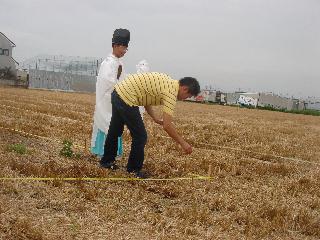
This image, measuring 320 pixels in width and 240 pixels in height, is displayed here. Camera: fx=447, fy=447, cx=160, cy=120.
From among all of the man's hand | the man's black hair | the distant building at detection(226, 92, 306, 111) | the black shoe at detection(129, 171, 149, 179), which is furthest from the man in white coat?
the distant building at detection(226, 92, 306, 111)

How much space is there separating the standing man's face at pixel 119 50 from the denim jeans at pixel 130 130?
673mm

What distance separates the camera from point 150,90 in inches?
217

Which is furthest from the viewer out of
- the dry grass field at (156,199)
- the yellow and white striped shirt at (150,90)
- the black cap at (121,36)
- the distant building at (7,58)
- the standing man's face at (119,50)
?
the distant building at (7,58)

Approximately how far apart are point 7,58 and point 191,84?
174 ft

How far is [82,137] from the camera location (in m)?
9.12

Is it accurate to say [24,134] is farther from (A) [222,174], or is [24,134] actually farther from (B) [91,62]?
(B) [91,62]

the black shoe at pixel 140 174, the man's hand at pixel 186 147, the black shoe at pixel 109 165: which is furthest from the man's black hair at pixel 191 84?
the black shoe at pixel 109 165

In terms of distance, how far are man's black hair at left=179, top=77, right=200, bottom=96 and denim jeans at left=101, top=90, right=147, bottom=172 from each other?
0.78 metres

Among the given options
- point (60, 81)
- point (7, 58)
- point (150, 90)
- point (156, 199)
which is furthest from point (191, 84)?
point (60, 81)

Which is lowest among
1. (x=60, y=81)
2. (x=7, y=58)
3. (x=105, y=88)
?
(x=105, y=88)

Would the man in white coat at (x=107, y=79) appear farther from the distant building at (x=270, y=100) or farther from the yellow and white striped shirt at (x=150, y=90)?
the distant building at (x=270, y=100)

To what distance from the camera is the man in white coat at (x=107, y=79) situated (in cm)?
618

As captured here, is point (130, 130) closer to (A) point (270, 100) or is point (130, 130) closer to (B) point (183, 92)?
(B) point (183, 92)

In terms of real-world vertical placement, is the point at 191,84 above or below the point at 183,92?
above
